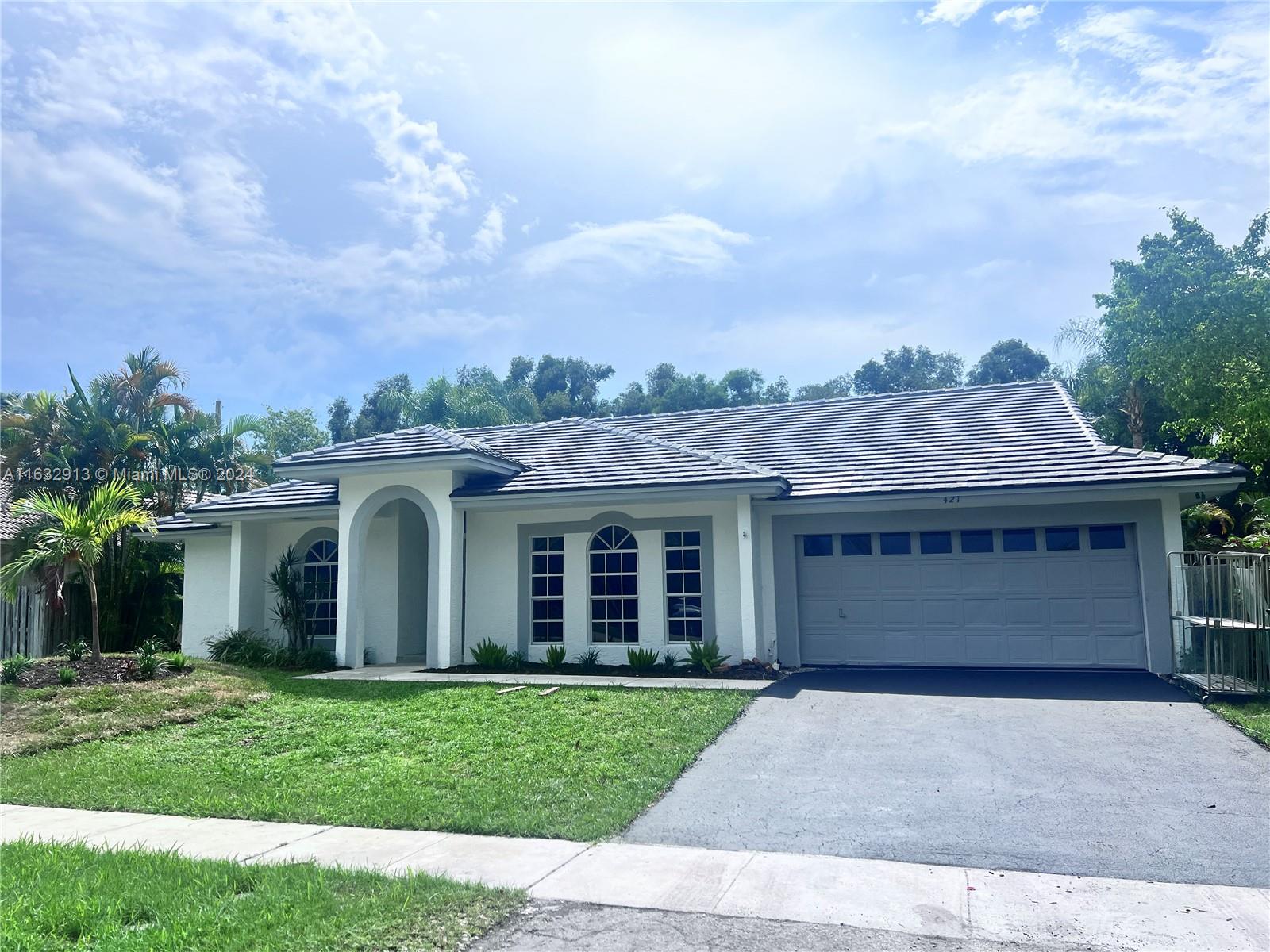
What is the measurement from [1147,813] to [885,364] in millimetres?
59315

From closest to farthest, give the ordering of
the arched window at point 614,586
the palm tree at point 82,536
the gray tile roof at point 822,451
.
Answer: the palm tree at point 82,536 < the gray tile roof at point 822,451 < the arched window at point 614,586

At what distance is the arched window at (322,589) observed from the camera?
17.5m

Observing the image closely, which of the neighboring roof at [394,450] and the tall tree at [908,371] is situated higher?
the tall tree at [908,371]

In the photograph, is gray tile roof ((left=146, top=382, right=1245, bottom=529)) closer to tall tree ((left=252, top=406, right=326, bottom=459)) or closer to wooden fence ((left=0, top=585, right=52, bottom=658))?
wooden fence ((left=0, top=585, right=52, bottom=658))

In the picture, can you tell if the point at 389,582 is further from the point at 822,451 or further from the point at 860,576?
the point at 860,576

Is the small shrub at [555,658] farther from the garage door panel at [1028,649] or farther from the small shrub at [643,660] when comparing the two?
the garage door panel at [1028,649]

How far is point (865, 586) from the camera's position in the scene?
14.7 metres

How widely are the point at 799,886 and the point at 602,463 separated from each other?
1152cm

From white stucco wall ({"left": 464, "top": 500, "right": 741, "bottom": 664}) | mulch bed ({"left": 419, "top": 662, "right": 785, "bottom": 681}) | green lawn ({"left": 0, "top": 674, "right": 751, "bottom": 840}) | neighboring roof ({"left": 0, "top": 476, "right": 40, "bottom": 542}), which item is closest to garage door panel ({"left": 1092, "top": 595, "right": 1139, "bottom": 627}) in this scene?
mulch bed ({"left": 419, "top": 662, "right": 785, "bottom": 681})

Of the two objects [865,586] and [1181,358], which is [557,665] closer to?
[865,586]

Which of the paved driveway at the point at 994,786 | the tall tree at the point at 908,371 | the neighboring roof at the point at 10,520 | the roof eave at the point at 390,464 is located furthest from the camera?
the tall tree at the point at 908,371

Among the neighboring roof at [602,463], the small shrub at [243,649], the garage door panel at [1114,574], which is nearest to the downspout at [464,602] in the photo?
the neighboring roof at [602,463]

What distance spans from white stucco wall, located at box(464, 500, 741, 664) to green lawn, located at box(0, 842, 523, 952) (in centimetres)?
982

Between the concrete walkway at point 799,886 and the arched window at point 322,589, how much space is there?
35.7 ft
